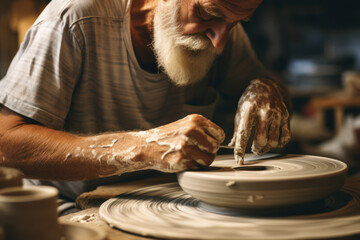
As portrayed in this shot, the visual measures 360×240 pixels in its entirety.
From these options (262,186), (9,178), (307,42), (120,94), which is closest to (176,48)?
(120,94)

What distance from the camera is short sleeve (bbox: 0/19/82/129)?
1215mm

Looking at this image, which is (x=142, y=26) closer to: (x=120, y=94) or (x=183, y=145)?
(x=120, y=94)

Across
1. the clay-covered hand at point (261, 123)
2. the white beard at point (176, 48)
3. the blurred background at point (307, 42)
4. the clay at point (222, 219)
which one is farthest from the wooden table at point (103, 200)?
the blurred background at point (307, 42)

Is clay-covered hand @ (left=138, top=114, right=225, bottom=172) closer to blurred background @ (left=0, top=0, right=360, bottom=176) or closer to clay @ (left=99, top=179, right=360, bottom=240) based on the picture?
clay @ (left=99, top=179, right=360, bottom=240)

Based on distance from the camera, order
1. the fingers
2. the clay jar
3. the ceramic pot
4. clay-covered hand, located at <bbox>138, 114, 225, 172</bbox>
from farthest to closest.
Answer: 1. the fingers
2. clay-covered hand, located at <bbox>138, 114, 225, 172</bbox>
3. the ceramic pot
4. the clay jar

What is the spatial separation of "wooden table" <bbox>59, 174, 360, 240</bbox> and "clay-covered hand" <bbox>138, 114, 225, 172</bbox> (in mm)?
210

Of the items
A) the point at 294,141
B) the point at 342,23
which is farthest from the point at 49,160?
the point at 342,23

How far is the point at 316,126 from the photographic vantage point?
4625 mm

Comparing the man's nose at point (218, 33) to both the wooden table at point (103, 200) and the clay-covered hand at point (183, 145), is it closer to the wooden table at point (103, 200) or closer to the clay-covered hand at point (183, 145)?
the clay-covered hand at point (183, 145)

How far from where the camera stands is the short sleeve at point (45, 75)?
3.99 ft

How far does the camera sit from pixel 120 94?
5.04 feet

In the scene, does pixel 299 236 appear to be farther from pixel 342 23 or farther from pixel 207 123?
pixel 342 23

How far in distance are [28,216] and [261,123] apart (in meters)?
0.81

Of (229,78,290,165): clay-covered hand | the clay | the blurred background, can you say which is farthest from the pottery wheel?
the blurred background
